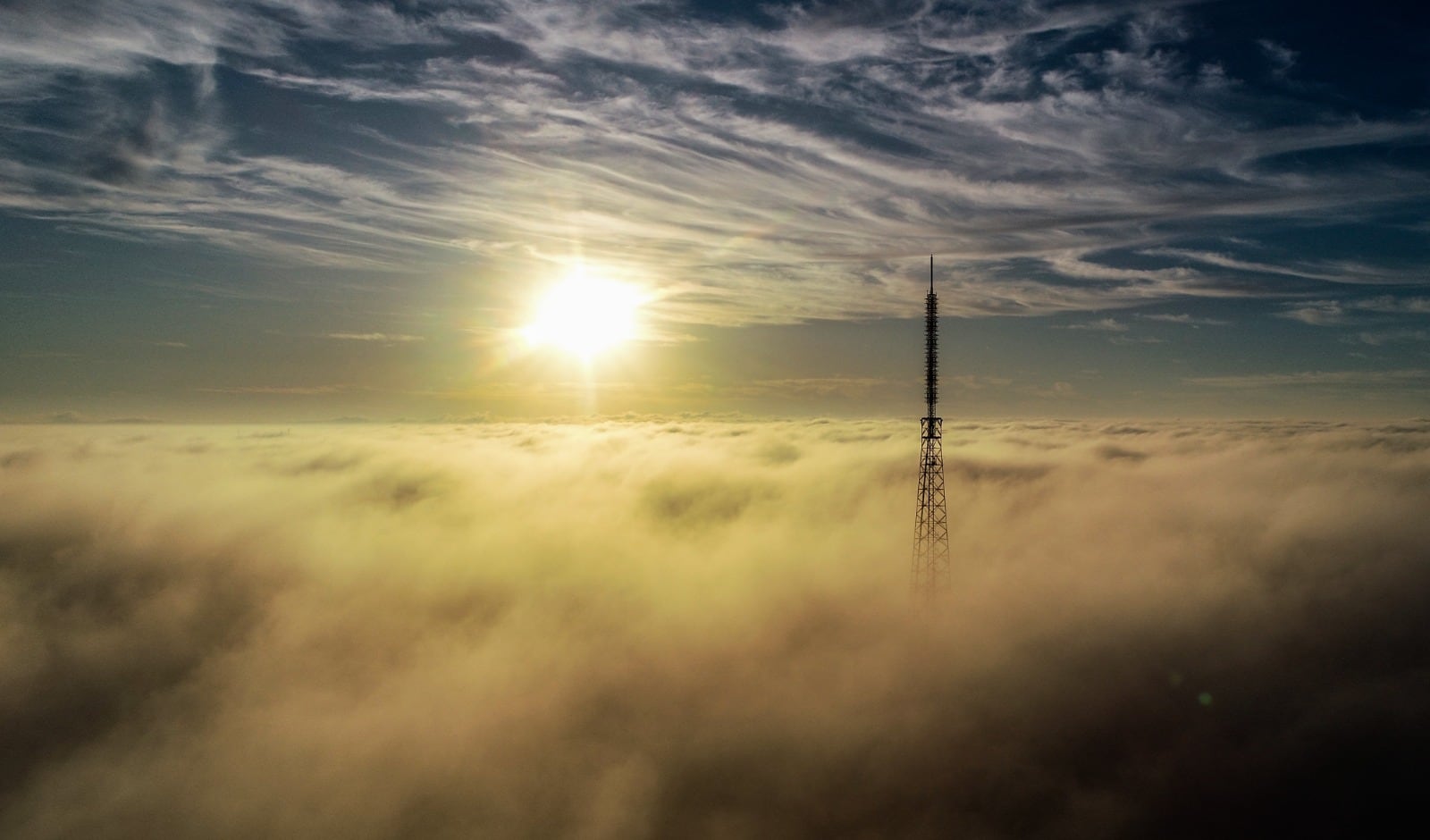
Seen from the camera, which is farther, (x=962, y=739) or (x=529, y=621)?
(x=529, y=621)

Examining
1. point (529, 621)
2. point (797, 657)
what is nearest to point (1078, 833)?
point (797, 657)

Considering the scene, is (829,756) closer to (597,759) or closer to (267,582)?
(597,759)

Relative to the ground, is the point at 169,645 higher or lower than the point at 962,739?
lower

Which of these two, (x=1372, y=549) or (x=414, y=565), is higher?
(x=1372, y=549)

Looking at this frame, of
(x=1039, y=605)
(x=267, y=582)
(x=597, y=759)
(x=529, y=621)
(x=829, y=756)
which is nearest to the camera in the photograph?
(x=829, y=756)

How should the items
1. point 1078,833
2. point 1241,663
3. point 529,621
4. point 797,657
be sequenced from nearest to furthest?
point 1078,833 → point 1241,663 → point 797,657 → point 529,621

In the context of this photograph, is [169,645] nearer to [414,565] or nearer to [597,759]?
[414,565]

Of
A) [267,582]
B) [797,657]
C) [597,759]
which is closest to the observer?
[597,759]

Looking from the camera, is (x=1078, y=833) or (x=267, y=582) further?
(x=267, y=582)

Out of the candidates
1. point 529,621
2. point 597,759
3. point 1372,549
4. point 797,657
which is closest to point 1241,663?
point 797,657

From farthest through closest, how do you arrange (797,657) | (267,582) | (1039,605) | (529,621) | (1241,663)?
(267,582), (529,621), (1039,605), (797,657), (1241,663)
